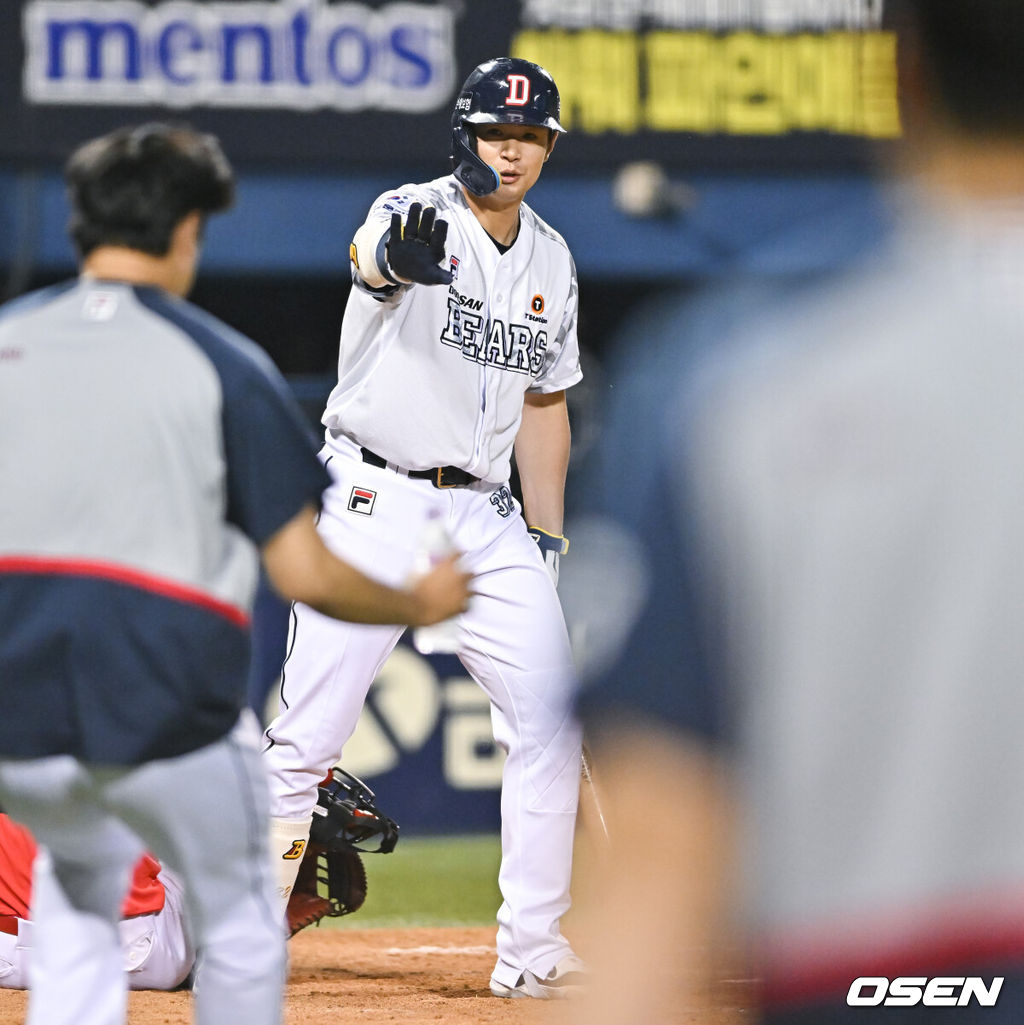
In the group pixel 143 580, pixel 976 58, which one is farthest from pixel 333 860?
pixel 976 58

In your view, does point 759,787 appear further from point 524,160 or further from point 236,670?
point 524,160

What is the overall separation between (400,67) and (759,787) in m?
8.25

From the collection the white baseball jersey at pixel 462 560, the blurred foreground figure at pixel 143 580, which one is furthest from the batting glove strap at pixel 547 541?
the blurred foreground figure at pixel 143 580

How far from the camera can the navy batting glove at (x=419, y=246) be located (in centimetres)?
401

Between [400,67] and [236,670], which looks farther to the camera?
[400,67]

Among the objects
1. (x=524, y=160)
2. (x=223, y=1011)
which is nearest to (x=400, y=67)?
(x=524, y=160)

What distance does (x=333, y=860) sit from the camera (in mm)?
4996

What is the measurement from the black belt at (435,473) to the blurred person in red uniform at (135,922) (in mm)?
1179

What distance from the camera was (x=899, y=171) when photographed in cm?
127

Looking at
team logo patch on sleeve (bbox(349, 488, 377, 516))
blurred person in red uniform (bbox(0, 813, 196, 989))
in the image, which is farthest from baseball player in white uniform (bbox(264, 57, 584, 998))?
blurred person in red uniform (bbox(0, 813, 196, 989))

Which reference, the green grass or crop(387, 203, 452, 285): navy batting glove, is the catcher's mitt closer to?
the green grass

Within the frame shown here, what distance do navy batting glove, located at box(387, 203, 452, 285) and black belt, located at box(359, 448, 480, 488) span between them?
0.67 meters

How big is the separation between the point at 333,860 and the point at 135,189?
8.99 ft

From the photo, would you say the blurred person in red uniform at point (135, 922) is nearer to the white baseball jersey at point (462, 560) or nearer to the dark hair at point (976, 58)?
the white baseball jersey at point (462, 560)
